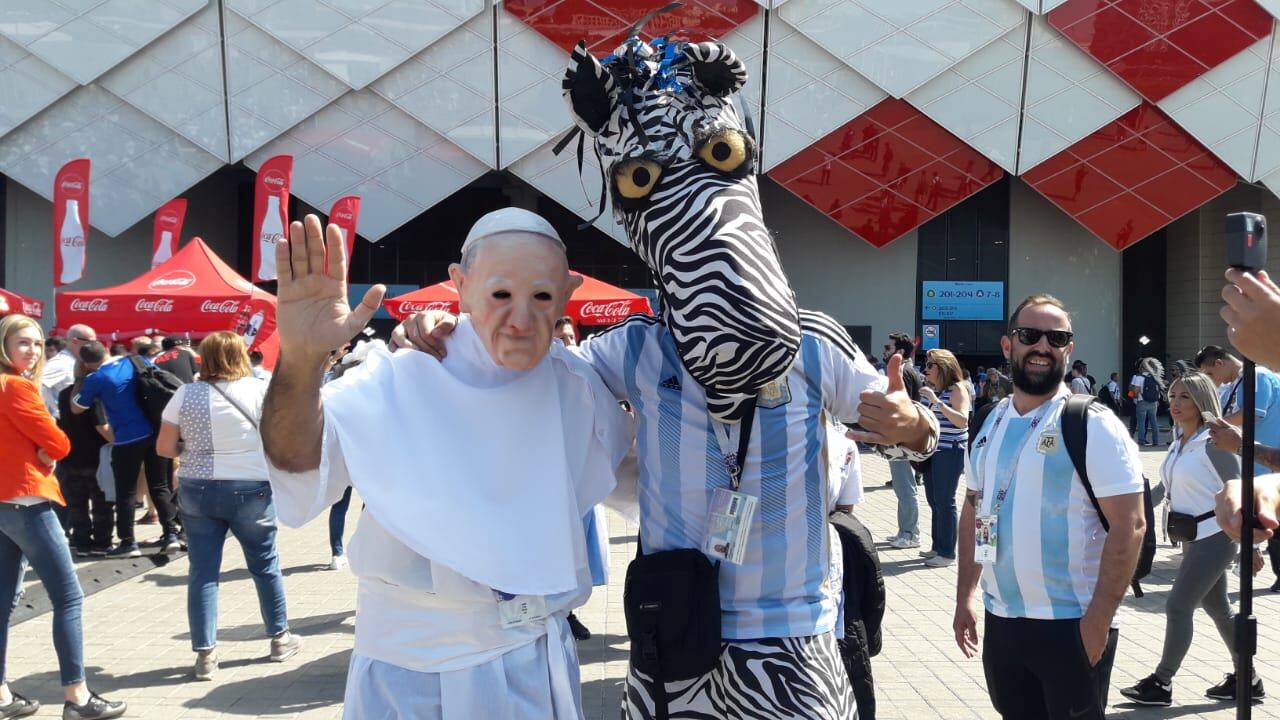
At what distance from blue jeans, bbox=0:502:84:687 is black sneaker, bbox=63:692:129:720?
0.37 ft

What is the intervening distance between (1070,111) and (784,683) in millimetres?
24033

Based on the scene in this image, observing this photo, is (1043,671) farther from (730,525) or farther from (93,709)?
(93,709)

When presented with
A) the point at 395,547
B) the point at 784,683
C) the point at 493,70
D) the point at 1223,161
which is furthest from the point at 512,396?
the point at 1223,161

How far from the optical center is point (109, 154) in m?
22.2

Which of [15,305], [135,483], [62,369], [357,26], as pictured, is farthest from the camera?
[357,26]

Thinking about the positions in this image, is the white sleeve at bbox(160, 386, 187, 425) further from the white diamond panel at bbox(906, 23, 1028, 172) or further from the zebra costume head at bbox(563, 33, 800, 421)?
the white diamond panel at bbox(906, 23, 1028, 172)

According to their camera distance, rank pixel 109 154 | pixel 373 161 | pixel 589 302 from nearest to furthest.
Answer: pixel 589 302 → pixel 109 154 → pixel 373 161

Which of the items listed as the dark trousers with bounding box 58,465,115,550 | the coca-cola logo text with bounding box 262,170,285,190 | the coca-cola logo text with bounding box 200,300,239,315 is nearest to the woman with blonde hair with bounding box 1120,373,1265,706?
the dark trousers with bounding box 58,465,115,550

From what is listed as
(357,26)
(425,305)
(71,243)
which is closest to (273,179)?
(71,243)

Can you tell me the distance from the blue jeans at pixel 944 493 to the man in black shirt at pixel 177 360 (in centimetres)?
664

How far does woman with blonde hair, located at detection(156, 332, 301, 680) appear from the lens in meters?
5.53

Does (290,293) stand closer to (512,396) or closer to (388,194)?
(512,396)

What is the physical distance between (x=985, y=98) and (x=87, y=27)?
800 inches

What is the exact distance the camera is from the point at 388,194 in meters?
22.8
